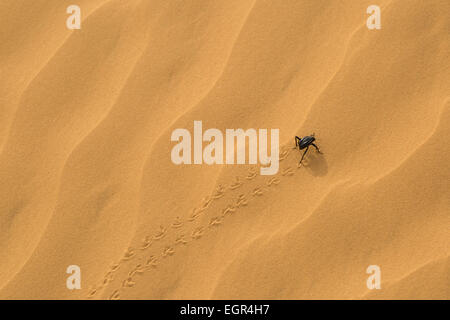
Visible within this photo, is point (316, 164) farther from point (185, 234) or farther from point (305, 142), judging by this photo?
point (185, 234)

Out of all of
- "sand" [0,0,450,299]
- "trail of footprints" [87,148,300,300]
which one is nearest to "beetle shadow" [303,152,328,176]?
"sand" [0,0,450,299]

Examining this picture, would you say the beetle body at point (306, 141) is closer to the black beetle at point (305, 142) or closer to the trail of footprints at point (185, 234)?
the black beetle at point (305, 142)

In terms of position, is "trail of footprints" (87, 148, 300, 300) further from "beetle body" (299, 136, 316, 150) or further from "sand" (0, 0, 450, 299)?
"beetle body" (299, 136, 316, 150)

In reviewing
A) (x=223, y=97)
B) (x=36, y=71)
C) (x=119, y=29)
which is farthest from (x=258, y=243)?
(x=36, y=71)

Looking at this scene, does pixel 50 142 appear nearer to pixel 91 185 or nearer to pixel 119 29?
pixel 91 185

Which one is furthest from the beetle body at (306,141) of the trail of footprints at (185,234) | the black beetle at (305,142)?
the trail of footprints at (185,234)

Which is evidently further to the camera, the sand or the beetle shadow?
the beetle shadow
